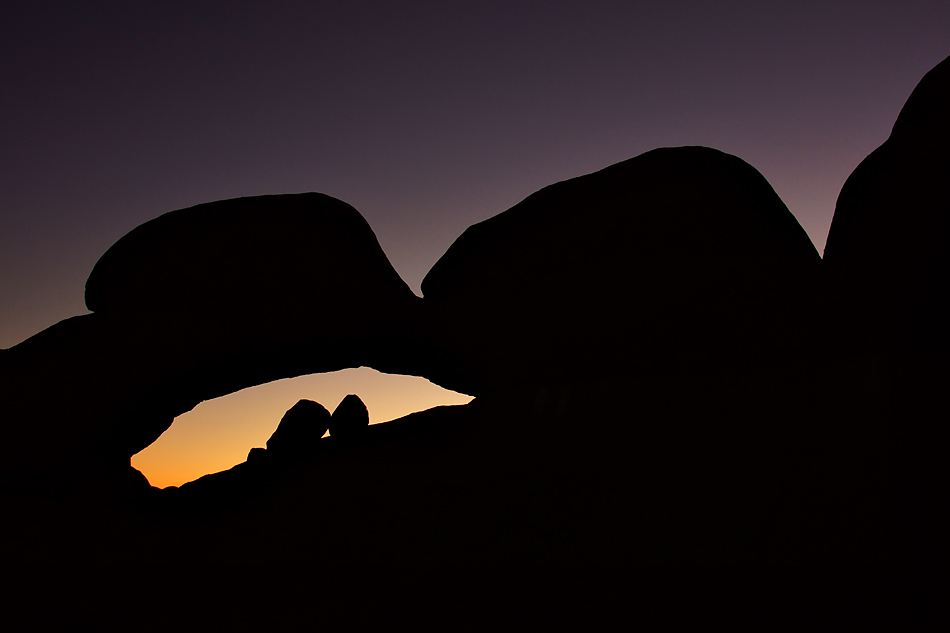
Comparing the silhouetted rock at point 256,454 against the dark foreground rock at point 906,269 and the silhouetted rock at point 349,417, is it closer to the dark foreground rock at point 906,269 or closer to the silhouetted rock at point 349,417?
the silhouetted rock at point 349,417

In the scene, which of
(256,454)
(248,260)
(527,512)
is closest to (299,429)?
(256,454)

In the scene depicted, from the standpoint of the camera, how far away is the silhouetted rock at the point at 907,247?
4285 mm

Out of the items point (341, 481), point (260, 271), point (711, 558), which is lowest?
point (711, 558)

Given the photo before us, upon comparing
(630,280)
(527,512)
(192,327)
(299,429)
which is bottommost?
(527,512)

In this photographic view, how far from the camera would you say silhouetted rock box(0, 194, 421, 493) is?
5.54 metres

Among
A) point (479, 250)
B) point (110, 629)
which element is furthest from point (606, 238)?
point (110, 629)

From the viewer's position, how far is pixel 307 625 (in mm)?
3596

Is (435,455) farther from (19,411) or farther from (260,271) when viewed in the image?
(19,411)

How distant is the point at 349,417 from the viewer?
7035 millimetres

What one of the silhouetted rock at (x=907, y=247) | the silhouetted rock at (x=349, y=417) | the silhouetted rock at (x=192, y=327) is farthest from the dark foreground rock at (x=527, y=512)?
the silhouetted rock at (x=349, y=417)

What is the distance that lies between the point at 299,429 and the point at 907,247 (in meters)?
5.53

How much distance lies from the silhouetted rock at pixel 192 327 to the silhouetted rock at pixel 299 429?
2.67 ft

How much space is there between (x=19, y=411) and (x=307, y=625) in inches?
145

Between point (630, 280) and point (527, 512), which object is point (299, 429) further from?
point (630, 280)
